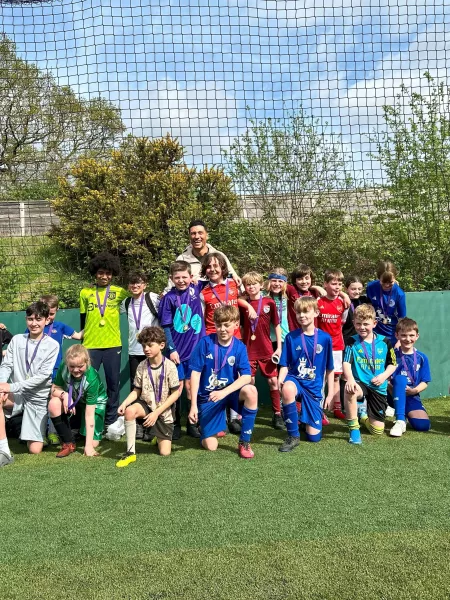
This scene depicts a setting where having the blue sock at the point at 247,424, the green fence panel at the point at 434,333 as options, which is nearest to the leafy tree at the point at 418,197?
the green fence panel at the point at 434,333

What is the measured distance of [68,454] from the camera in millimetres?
4355

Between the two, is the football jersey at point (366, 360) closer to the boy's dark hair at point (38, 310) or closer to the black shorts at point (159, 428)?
the black shorts at point (159, 428)

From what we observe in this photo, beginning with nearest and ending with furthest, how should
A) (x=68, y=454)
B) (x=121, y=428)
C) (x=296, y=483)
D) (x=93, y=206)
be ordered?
(x=296, y=483)
(x=68, y=454)
(x=121, y=428)
(x=93, y=206)

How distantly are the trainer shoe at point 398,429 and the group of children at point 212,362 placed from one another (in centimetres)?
1

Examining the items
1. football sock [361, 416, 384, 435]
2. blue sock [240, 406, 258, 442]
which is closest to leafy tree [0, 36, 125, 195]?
blue sock [240, 406, 258, 442]

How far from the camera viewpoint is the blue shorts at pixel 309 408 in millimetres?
4477

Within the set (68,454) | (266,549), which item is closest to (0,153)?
(68,454)

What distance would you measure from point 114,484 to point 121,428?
4.02 feet

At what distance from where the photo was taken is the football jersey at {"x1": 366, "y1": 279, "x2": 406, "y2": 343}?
17.9 ft

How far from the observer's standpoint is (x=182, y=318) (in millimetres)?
4883

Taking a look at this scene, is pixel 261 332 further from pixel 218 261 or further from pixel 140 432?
pixel 140 432

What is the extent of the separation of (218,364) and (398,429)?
5.40ft

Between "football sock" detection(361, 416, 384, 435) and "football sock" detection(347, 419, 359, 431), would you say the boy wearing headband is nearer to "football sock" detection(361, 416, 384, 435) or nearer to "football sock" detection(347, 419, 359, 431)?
"football sock" detection(347, 419, 359, 431)

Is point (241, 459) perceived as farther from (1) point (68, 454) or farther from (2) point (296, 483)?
(1) point (68, 454)
